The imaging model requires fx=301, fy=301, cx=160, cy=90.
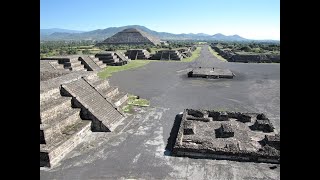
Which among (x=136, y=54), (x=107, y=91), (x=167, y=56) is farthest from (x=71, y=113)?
(x=167, y=56)

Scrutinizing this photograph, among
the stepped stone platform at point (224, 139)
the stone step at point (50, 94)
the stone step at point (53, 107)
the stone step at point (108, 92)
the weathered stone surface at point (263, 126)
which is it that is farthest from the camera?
the stone step at point (108, 92)

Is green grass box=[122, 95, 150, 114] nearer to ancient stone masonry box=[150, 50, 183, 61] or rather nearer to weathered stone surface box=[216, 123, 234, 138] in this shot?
weathered stone surface box=[216, 123, 234, 138]

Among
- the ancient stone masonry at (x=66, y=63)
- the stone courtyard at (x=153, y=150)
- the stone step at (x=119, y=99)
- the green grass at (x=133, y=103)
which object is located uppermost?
the ancient stone masonry at (x=66, y=63)

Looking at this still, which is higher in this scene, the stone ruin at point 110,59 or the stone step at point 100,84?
the stone ruin at point 110,59

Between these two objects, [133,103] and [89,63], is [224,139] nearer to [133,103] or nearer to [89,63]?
[133,103]

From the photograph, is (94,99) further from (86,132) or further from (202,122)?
(202,122)

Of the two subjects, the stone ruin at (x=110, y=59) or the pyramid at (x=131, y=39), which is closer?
Answer: the stone ruin at (x=110, y=59)

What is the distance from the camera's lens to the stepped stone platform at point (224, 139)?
13812 mm


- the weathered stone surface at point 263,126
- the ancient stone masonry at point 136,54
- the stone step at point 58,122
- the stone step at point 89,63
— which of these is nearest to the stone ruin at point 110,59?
the stone step at point 89,63

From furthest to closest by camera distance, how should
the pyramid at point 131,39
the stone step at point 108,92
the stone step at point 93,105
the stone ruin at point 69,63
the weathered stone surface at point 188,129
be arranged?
the pyramid at point 131,39 < the stone ruin at point 69,63 < the stone step at point 108,92 < the stone step at point 93,105 < the weathered stone surface at point 188,129

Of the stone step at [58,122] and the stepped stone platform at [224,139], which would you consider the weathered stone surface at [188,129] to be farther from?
the stone step at [58,122]

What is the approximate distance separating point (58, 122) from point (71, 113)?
1.68 m

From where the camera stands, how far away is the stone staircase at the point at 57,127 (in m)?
13.4
